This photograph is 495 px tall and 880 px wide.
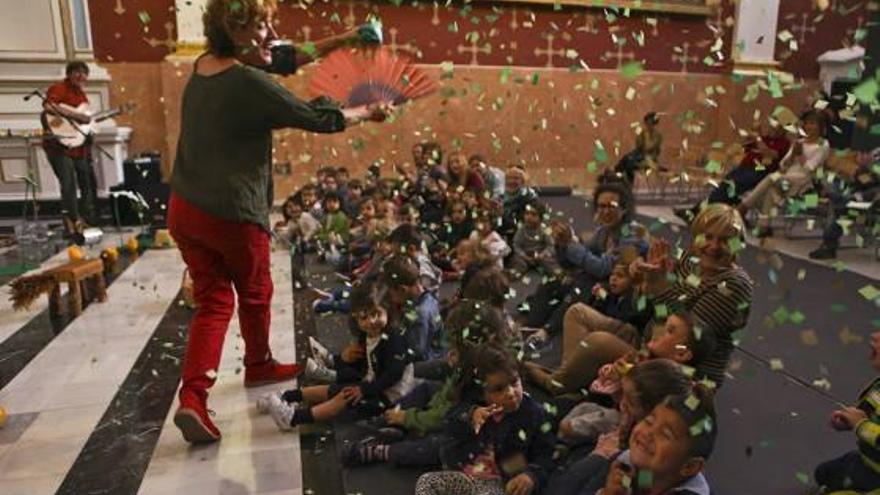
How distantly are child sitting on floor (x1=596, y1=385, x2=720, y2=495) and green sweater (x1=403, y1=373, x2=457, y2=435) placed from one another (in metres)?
0.89

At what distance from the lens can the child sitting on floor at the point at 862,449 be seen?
1776mm

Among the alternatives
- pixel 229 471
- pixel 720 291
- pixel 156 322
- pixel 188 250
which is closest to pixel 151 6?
pixel 156 322

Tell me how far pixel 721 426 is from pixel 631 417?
2.85 ft

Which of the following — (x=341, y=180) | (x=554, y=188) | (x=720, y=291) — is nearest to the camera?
(x=720, y=291)

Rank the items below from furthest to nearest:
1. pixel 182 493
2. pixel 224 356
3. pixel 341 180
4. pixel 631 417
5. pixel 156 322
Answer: pixel 341 180, pixel 156 322, pixel 224 356, pixel 182 493, pixel 631 417

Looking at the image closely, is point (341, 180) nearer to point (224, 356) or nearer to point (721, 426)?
point (224, 356)

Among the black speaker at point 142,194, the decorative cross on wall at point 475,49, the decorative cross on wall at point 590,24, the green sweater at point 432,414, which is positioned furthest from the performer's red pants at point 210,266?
the decorative cross on wall at point 590,24

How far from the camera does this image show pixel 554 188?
8.41 meters

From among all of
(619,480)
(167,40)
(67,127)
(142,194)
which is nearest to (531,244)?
(619,480)

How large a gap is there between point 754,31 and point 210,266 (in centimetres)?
864

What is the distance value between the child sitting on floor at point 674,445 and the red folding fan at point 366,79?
7.60 feet

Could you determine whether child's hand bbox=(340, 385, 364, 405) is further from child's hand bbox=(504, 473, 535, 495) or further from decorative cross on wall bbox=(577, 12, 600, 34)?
decorative cross on wall bbox=(577, 12, 600, 34)

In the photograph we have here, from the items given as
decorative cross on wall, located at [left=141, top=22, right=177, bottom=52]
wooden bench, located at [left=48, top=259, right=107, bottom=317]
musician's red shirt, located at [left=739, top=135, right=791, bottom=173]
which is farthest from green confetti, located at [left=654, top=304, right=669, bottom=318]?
decorative cross on wall, located at [left=141, top=22, right=177, bottom=52]

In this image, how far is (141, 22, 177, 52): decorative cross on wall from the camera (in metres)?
7.46
